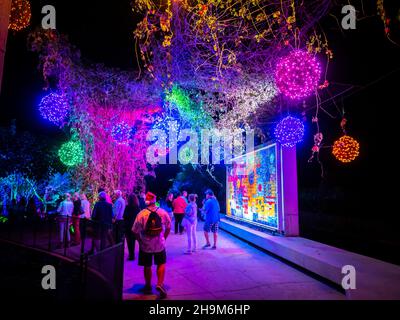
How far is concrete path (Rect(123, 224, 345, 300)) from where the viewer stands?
16.9 feet

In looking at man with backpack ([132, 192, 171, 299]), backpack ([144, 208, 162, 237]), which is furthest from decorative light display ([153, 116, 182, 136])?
backpack ([144, 208, 162, 237])

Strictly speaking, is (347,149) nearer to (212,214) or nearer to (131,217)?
(212,214)

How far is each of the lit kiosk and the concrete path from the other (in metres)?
1.45

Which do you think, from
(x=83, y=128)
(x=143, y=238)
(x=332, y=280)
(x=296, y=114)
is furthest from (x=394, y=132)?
(x=83, y=128)

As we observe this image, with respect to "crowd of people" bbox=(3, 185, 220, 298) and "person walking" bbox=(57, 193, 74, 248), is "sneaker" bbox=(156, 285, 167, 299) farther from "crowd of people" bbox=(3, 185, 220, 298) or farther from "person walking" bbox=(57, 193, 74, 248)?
"person walking" bbox=(57, 193, 74, 248)

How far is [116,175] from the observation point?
1234 centimetres

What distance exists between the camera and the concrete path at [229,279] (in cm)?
515

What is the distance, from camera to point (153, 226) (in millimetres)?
5301

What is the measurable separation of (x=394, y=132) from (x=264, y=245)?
5.86 metres

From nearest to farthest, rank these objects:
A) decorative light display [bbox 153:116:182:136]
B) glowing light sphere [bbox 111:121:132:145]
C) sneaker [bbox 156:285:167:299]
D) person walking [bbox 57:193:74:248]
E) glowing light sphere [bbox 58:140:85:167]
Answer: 1. sneaker [bbox 156:285:167:299]
2. person walking [bbox 57:193:74:248]
3. glowing light sphere [bbox 111:121:132:145]
4. glowing light sphere [bbox 58:140:85:167]
5. decorative light display [bbox 153:116:182:136]

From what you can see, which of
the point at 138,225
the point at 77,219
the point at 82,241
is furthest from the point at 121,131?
the point at 138,225

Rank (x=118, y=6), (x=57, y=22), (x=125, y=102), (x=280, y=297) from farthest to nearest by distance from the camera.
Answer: (x=125, y=102)
(x=57, y=22)
(x=118, y=6)
(x=280, y=297)

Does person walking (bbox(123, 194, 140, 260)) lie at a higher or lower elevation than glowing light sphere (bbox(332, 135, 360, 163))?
lower
